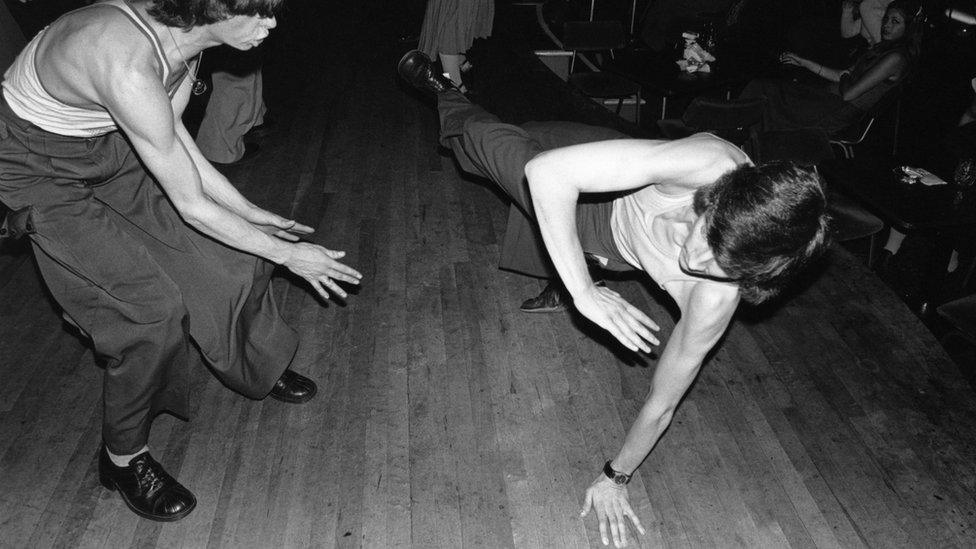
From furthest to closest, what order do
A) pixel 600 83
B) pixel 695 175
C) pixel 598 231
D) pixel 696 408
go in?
pixel 600 83, pixel 696 408, pixel 598 231, pixel 695 175

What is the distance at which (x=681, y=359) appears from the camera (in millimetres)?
1658

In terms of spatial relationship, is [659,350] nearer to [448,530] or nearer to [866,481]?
[866,481]

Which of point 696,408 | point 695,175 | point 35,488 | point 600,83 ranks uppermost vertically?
point 695,175

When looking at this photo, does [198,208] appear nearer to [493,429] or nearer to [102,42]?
[102,42]

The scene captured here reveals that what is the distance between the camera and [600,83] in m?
4.64

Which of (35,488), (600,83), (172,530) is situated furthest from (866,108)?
(35,488)

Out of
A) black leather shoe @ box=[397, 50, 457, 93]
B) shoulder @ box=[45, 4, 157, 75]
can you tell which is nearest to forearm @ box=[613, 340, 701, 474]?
shoulder @ box=[45, 4, 157, 75]

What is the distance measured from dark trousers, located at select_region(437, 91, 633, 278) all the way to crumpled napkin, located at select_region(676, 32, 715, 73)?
2041mm

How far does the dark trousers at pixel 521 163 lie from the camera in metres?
2.29

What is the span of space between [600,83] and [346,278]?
3373 mm

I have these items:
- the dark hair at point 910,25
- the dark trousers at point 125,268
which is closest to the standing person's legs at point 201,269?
the dark trousers at point 125,268

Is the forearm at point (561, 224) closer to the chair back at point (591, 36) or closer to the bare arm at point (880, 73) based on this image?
the bare arm at point (880, 73)

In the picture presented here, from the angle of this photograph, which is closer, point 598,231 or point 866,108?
point 598,231

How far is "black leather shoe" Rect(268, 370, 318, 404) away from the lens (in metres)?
2.38
